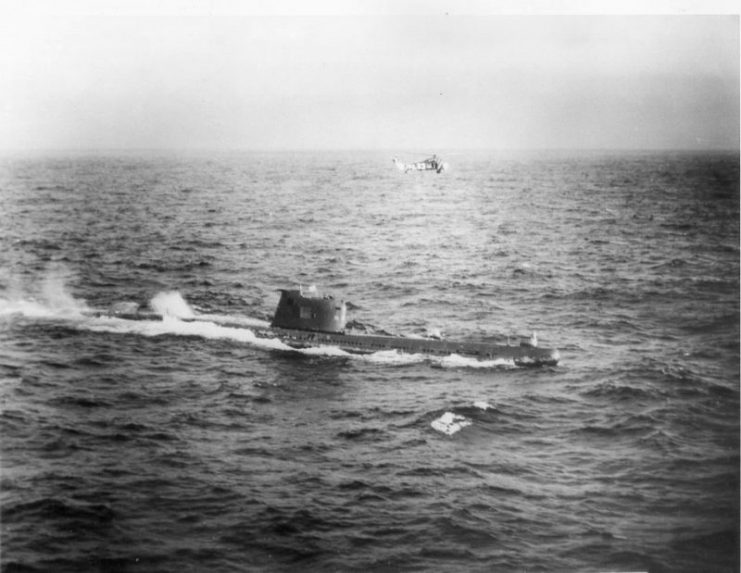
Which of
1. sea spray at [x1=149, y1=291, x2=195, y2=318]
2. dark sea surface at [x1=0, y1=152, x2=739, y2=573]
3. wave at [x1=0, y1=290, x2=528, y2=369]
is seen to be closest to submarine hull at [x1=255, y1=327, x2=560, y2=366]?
wave at [x1=0, y1=290, x2=528, y2=369]

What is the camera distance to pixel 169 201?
18.5 meters

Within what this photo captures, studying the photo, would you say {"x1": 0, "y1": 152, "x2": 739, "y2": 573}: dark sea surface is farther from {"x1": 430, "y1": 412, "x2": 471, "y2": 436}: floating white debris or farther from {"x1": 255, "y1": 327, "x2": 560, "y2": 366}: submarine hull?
{"x1": 255, "y1": 327, "x2": 560, "y2": 366}: submarine hull

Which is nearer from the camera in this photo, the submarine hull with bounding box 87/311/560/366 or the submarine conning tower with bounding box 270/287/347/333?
the submarine hull with bounding box 87/311/560/366

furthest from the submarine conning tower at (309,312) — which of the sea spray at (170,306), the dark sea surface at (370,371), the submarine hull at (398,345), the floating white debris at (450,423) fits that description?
the floating white debris at (450,423)

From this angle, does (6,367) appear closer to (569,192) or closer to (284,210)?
(284,210)

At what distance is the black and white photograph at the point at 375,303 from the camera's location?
1120 centimetres

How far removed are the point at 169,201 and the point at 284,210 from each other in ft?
11.7

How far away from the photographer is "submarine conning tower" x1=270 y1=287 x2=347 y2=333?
17.7 m

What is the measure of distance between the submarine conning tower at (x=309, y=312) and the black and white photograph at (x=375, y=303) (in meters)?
0.09

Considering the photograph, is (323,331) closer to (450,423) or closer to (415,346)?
(415,346)

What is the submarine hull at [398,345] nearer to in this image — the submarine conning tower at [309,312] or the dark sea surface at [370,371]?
the submarine conning tower at [309,312]

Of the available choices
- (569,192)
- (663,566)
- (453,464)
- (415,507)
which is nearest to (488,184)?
(569,192)

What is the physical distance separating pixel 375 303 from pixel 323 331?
1.67 meters

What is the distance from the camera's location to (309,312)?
17844 millimetres
